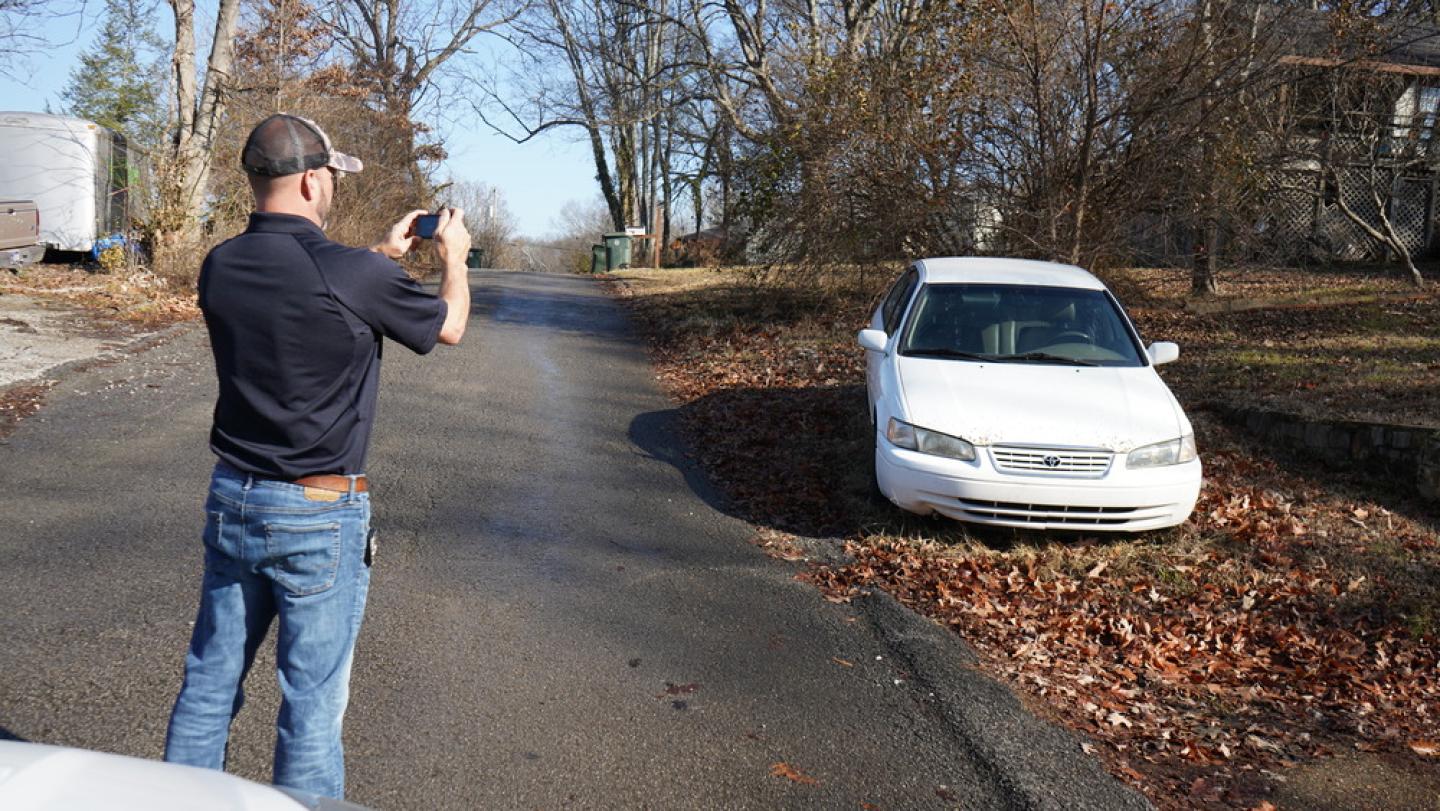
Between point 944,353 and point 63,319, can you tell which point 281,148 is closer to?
point 944,353

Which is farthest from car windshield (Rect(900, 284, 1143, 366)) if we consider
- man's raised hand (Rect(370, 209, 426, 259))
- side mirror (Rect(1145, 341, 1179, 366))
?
man's raised hand (Rect(370, 209, 426, 259))

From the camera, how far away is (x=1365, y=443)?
859cm

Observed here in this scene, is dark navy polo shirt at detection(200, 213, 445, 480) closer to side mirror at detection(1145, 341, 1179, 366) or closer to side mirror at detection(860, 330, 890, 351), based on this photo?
side mirror at detection(860, 330, 890, 351)

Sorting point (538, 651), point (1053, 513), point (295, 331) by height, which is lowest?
point (538, 651)

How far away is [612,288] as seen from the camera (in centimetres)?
2527

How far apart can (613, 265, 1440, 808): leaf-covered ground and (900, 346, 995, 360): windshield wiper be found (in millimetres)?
1030

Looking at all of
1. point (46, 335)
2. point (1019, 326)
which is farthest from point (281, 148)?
point (46, 335)

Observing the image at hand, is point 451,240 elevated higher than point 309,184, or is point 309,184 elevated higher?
point 309,184

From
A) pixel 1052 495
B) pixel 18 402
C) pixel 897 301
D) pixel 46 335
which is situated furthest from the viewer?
pixel 46 335

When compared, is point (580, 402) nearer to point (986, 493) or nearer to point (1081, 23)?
point (986, 493)

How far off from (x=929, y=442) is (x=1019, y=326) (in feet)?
5.77

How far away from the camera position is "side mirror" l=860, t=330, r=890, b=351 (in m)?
8.39

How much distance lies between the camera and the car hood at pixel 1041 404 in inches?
279

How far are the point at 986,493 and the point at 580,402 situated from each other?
537 cm
